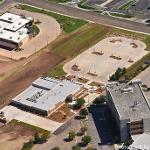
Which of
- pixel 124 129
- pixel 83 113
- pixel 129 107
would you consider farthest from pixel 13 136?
pixel 129 107

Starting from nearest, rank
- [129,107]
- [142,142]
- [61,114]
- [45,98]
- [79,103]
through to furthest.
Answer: [142,142], [129,107], [61,114], [79,103], [45,98]

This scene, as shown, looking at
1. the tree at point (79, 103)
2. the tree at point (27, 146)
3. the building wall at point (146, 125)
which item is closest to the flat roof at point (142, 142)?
the building wall at point (146, 125)

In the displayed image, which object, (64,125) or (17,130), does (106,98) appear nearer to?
Result: (64,125)

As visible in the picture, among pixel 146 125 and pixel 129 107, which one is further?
pixel 129 107

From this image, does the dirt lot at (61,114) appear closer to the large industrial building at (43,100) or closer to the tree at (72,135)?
the large industrial building at (43,100)

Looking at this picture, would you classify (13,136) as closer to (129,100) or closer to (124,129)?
(124,129)

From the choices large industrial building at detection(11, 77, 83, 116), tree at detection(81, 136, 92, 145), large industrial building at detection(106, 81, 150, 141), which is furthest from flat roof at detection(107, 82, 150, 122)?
large industrial building at detection(11, 77, 83, 116)

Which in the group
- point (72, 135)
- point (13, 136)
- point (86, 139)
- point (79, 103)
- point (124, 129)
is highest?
point (124, 129)

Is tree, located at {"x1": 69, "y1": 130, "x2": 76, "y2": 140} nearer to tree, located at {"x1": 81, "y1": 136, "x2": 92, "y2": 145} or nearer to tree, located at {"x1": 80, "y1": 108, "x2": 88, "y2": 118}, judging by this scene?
tree, located at {"x1": 81, "y1": 136, "x2": 92, "y2": 145}
